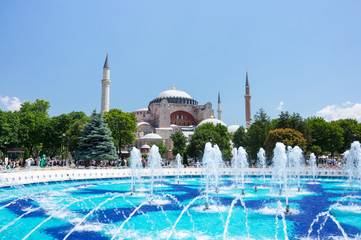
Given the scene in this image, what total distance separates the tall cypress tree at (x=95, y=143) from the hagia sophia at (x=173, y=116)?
66.3 feet

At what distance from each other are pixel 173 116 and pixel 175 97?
480 centimetres

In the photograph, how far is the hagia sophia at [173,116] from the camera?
4931 cm

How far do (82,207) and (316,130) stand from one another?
32.8 m

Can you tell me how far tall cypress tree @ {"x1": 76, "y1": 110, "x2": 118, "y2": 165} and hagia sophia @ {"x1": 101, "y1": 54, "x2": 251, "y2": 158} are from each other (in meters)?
20.2

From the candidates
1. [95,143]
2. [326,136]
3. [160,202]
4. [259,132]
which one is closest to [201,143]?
[259,132]

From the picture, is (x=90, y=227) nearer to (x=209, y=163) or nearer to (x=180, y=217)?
(x=180, y=217)

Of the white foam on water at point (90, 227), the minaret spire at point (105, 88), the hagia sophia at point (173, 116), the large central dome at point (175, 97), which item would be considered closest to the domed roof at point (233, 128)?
the hagia sophia at point (173, 116)

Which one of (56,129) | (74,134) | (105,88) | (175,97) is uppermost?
(175,97)

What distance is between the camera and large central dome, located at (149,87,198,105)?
60753mm

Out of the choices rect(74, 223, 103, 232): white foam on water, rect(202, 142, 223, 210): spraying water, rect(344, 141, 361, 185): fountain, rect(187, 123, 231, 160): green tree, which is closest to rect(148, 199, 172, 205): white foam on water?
rect(202, 142, 223, 210): spraying water

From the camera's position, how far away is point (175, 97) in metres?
61.2

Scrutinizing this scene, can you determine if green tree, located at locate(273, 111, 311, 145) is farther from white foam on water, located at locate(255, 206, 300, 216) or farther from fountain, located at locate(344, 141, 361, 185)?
white foam on water, located at locate(255, 206, 300, 216)

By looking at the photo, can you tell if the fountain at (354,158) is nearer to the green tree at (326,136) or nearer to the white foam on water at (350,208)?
the white foam on water at (350,208)

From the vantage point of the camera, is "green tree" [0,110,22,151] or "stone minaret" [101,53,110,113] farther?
"stone minaret" [101,53,110,113]
